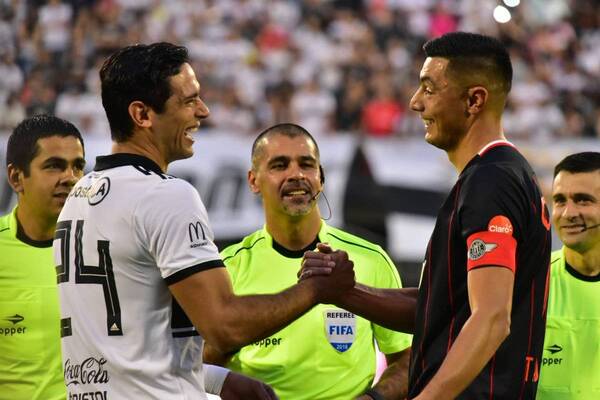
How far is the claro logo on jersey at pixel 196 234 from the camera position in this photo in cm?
389

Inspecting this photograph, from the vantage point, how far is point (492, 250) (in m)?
3.89

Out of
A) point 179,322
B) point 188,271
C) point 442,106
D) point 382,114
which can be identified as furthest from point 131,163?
point 382,114

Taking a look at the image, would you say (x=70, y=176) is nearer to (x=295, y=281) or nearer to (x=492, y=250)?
(x=295, y=281)

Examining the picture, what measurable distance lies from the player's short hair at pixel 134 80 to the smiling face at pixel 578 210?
9.02 ft

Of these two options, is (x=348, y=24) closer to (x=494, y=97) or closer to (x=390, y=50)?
(x=390, y=50)

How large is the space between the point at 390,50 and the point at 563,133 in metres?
2.97

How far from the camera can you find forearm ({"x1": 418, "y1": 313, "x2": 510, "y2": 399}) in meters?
3.80

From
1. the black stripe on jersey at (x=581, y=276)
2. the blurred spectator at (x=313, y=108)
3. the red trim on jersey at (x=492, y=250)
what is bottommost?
the black stripe on jersey at (x=581, y=276)

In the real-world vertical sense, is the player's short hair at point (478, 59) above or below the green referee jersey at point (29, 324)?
above

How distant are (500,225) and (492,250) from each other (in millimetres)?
98

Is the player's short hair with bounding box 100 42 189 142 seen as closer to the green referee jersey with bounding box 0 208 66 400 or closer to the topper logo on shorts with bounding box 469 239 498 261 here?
the topper logo on shorts with bounding box 469 239 498 261

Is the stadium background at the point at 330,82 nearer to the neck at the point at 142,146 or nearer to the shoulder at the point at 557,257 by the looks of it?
the shoulder at the point at 557,257

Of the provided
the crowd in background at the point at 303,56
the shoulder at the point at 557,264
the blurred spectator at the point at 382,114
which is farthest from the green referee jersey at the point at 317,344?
the blurred spectator at the point at 382,114

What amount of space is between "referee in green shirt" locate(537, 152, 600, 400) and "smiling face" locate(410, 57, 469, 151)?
6.32 feet
